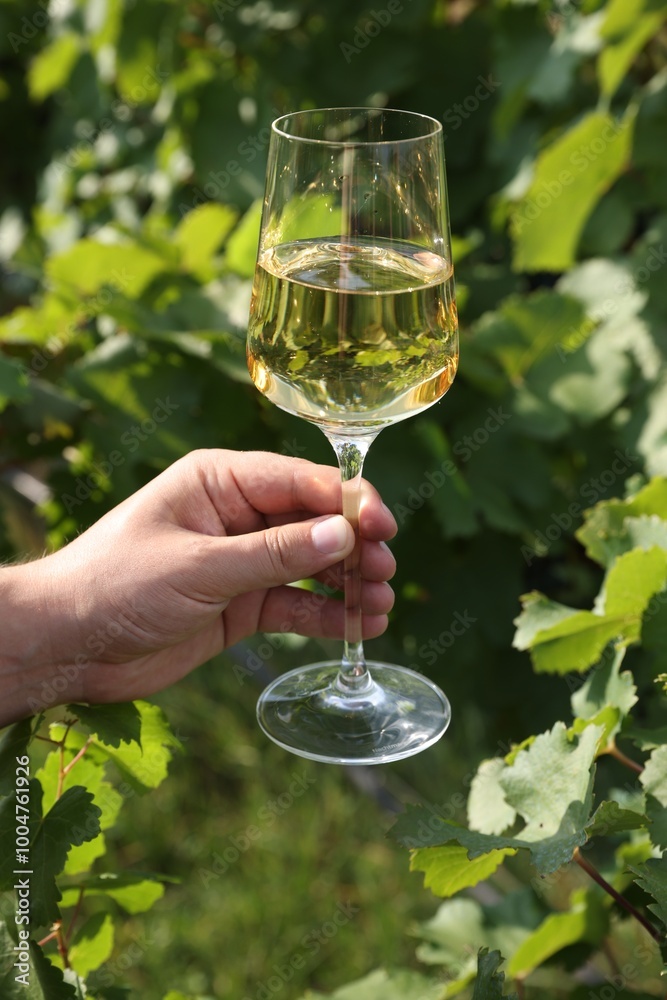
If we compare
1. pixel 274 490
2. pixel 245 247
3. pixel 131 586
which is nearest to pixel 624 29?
pixel 245 247

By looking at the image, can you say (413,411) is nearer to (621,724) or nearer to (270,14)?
(621,724)

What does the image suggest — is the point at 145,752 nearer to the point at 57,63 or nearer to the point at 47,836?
the point at 47,836

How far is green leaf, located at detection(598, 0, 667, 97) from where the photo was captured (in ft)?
6.15

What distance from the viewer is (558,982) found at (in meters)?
2.19

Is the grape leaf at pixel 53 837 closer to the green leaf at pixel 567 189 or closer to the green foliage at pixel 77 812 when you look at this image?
the green foliage at pixel 77 812

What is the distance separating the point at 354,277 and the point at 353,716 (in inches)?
21.8

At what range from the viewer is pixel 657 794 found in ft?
3.10

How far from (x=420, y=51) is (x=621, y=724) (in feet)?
6.43

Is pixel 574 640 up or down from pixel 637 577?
Result: down

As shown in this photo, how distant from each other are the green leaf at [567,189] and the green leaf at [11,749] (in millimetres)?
1435

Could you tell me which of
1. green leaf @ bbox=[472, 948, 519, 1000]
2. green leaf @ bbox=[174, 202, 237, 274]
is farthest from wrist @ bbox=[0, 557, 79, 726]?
green leaf @ bbox=[174, 202, 237, 274]

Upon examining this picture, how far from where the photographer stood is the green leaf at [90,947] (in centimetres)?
112

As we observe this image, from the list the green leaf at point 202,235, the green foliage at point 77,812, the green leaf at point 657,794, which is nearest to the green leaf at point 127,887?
the green foliage at point 77,812

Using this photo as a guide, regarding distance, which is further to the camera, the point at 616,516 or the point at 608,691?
the point at 616,516
